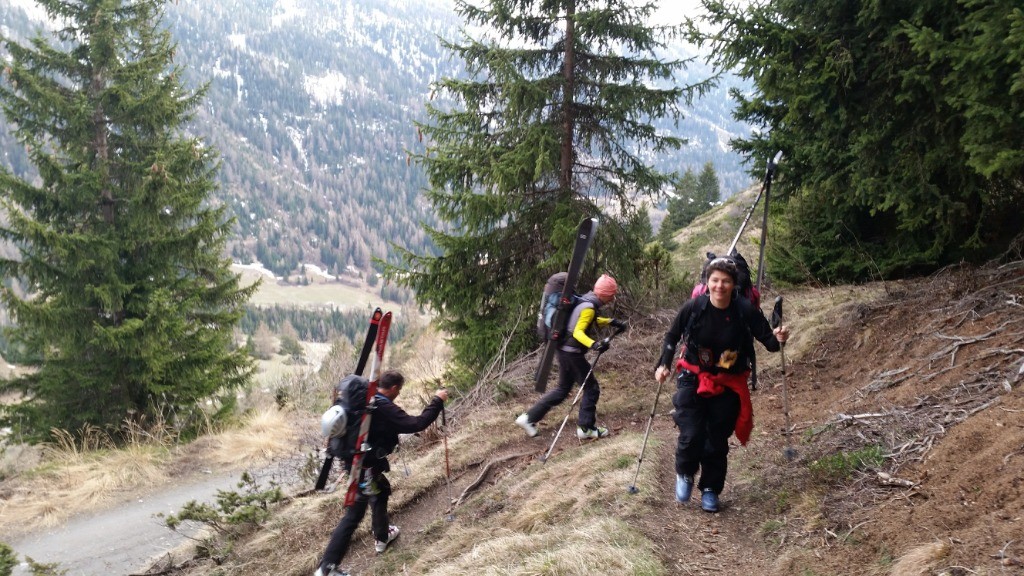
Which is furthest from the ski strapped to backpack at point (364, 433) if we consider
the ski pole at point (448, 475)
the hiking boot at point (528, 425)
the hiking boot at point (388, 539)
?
the hiking boot at point (528, 425)

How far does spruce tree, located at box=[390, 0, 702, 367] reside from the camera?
1088 centimetres

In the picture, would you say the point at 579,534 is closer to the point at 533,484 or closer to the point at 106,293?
the point at 533,484

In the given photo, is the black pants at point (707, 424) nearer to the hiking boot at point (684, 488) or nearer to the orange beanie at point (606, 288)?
the hiking boot at point (684, 488)

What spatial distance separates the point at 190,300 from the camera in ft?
49.6

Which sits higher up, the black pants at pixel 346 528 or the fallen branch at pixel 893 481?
the fallen branch at pixel 893 481

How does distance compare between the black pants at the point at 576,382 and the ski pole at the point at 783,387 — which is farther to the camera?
the black pants at the point at 576,382

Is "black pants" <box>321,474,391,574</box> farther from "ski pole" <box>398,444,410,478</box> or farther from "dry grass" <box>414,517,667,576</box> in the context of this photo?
"ski pole" <box>398,444,410,478</box>

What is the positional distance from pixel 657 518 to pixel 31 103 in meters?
15.8

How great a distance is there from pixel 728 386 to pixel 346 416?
331cm

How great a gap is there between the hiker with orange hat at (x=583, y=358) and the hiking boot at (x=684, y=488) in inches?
80.9

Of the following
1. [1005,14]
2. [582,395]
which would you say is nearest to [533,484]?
[582,395]

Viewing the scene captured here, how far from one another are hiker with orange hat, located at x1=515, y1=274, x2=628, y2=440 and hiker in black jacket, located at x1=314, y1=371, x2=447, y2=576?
1.79 m

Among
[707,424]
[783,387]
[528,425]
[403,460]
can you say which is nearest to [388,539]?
[528,425]

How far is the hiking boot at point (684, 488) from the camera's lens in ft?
17.3
